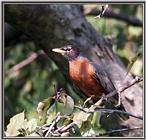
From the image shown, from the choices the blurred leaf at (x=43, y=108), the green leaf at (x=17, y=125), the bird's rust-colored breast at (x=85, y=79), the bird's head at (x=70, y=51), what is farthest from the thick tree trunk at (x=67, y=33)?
the green leaf at (x=17, y=125)

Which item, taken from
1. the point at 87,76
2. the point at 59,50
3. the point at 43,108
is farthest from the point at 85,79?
the point at 43,108

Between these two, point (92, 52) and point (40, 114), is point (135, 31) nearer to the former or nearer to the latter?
point (92, 52)

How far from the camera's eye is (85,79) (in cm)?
429

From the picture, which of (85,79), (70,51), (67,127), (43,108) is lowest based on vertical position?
(67,127)

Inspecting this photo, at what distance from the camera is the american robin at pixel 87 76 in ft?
13.9

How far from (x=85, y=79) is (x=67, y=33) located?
0.47m

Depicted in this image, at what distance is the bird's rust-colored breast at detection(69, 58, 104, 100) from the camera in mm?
4230

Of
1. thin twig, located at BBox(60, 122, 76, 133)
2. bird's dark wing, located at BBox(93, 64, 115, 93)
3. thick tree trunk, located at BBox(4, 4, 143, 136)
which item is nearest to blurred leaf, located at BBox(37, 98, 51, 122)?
thin twig, located at BBox(60, 122, 76, 133)

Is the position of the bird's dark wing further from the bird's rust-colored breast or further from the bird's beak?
the bird's beak

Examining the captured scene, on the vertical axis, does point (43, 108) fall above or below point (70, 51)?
below

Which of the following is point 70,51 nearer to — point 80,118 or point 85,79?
point 85,79

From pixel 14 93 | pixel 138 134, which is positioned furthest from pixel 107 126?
pixel 14 93

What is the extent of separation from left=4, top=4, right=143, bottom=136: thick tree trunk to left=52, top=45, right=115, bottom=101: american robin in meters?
0.08

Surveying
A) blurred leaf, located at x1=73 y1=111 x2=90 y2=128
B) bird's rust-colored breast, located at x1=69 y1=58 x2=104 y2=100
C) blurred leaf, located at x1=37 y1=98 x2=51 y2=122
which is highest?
bird's rust-colored breast, located at x1=69 y1=58 x2=104 y2=100
